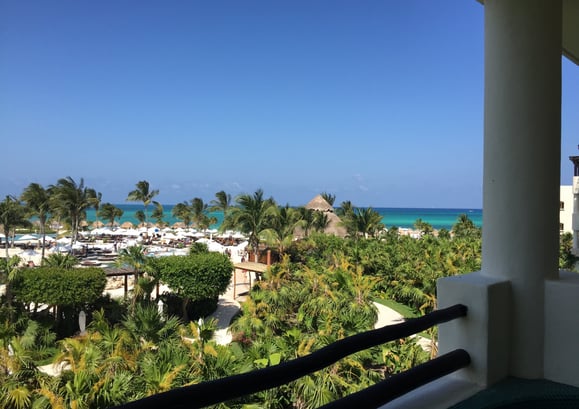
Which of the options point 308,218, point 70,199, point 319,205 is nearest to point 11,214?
point 70,199

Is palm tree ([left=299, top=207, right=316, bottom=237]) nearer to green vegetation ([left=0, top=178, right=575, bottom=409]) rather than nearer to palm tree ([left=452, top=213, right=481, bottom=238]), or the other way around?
green vegetation ([left=0, top=178, right=575, bottom=409])

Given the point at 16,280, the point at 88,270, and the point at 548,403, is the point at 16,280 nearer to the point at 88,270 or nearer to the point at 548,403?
the point at 88,270

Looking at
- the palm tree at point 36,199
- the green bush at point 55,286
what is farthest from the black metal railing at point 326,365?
the palm tree at point 36,199

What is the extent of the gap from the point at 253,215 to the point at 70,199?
75.8 ft

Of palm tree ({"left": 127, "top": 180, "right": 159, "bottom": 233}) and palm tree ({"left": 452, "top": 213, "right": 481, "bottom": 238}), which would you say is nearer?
palm tree ({"left": 452, "top": 213, "right": 481, "bottom": 238})

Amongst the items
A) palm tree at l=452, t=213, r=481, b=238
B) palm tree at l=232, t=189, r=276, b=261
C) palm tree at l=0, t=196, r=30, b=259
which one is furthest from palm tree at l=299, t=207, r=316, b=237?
palm tree at l=0, t=196, r=30, b=259

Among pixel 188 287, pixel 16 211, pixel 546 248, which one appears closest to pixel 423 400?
pixel 546 248

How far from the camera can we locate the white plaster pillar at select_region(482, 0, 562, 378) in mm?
2301

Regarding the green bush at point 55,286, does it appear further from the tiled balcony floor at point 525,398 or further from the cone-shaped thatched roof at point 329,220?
the cone-shaped thatched roof at point 329,220

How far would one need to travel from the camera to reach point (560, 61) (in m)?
2.37

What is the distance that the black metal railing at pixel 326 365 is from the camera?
3.62ft

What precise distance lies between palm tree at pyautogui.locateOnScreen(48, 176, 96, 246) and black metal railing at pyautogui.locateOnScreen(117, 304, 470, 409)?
43633mm

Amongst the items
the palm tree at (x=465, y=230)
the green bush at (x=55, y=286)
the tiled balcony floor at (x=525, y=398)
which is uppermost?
the tiled balcony floor at (x=525, y=398)

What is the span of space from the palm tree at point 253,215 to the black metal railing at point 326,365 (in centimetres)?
2606
